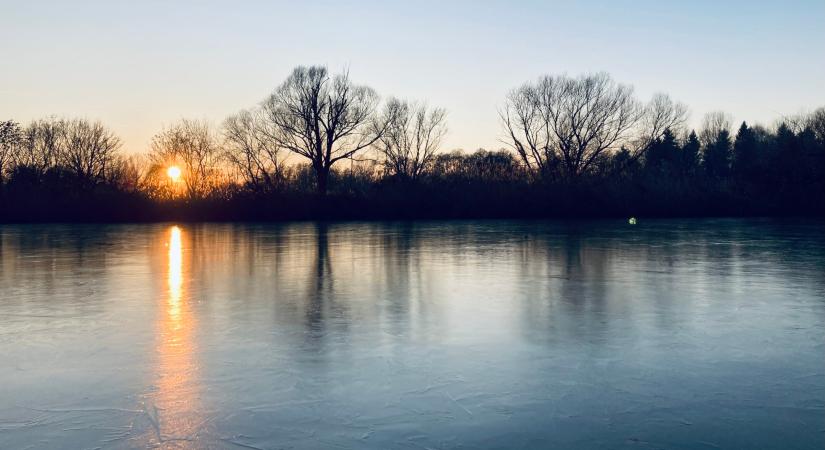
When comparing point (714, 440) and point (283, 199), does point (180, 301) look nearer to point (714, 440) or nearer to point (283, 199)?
point (714, 440)

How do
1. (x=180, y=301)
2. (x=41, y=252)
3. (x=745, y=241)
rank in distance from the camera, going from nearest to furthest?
(x=180, y=301) < (x=41, y=252) < (x=745, y=241)

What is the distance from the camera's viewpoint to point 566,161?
50.3 m

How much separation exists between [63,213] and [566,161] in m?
31.8

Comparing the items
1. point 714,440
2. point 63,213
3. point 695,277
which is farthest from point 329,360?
point 63,213

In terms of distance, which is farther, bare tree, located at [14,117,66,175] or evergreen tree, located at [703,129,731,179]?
evergreen tree, located at [703,129,731,179]

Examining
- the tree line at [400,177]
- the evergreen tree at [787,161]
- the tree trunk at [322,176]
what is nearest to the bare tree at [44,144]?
the tree line at [400,177]

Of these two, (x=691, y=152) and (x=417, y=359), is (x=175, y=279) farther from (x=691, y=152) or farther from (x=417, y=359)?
(x=691, y=152)

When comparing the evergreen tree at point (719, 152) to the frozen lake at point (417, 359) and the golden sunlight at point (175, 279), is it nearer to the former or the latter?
the golden sunlight at point (175, 279)

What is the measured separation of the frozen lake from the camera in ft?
13.1

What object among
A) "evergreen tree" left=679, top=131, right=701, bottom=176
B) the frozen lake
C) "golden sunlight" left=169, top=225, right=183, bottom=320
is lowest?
the frozen lake

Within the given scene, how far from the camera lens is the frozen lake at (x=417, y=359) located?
4.00 meters

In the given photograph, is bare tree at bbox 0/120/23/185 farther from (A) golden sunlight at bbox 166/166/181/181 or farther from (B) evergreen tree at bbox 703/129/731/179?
(B) evergreen tree at bbox 703/129/731/179

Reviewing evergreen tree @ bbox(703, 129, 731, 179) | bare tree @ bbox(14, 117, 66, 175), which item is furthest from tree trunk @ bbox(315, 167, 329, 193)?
evergreen tree @ bbox(703, 129, 731, 179)

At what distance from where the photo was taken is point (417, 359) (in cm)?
566
